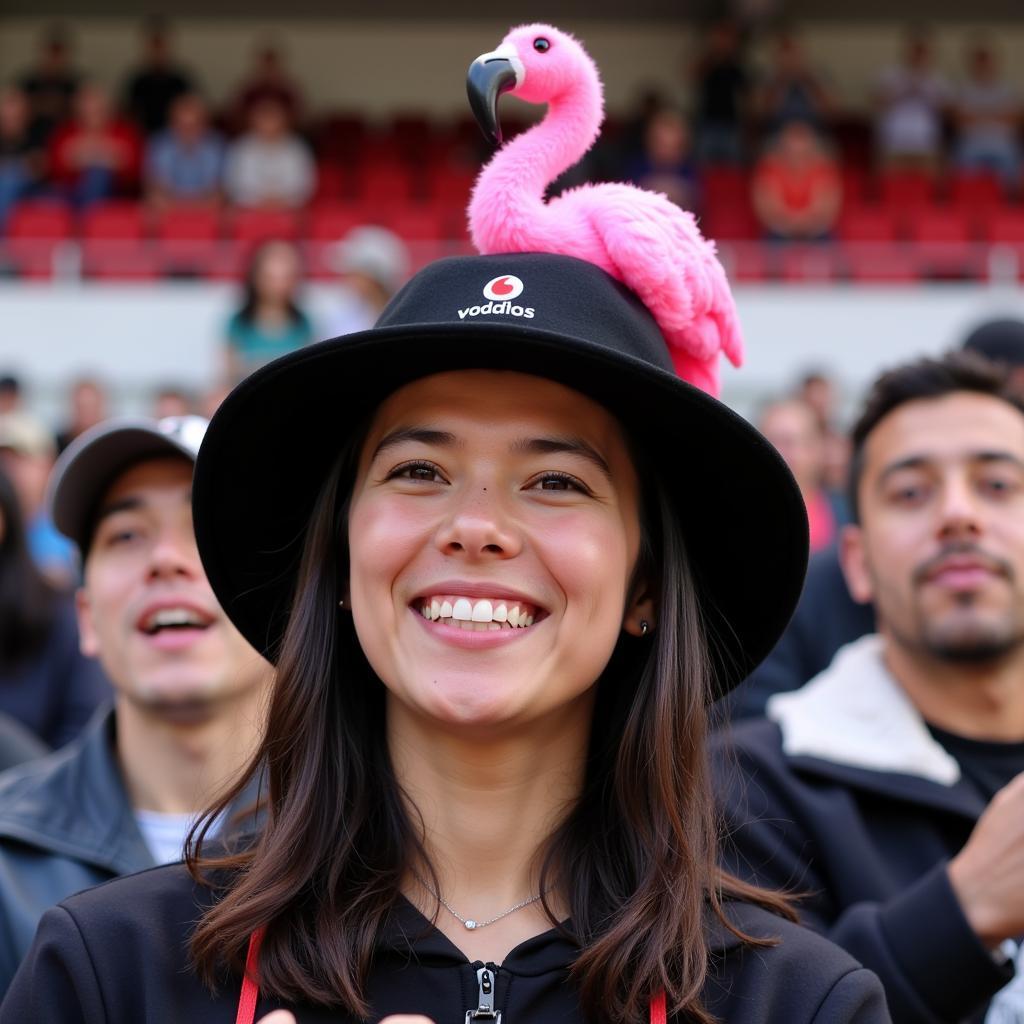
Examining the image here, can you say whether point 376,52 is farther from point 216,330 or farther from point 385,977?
point 385,977

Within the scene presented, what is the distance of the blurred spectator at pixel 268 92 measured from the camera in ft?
47.5

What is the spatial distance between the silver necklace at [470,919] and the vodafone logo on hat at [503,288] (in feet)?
2.44

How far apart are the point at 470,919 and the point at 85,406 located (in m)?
7.57

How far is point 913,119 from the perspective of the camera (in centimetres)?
1467

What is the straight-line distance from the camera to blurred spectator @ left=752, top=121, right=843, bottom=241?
11.8m

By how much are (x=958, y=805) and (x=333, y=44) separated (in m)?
14.9

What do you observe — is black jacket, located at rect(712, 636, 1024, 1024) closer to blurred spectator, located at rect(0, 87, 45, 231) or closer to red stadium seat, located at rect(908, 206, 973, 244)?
red stadium seat, located at rect(908, 206, 973, 244)

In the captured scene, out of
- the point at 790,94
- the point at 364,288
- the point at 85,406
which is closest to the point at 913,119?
the point at 790,94

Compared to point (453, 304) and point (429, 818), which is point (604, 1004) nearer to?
point (429, 818)

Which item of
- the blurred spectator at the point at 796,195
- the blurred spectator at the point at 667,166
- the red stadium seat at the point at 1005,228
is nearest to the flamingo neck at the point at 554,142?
the blurred spectator at the point at 667,166

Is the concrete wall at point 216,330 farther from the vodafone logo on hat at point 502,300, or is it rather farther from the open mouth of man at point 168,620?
the vodafone logo on hat at point 502,300

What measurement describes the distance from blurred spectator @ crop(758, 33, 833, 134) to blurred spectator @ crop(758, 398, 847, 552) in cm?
693

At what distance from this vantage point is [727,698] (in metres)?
2.42

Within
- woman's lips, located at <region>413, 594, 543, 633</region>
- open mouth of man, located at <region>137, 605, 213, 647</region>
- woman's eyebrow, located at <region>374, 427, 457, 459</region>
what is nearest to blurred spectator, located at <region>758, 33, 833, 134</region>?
open mouth of man, located at <region>137, 605, 213, 647</region>
